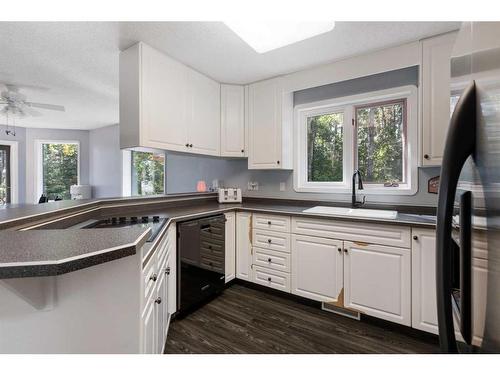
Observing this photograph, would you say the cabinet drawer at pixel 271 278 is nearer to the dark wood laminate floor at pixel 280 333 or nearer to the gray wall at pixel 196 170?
the dark wood laminate floor at pixel 280 333

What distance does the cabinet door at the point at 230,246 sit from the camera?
2410 millimetres

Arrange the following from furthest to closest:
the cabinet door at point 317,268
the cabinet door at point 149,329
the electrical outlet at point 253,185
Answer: the electrical outlet at point 253,185 < the cabinet door at point 317,268 < the cabinet door at point 149,329

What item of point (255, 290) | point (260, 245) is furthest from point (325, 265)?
point (255, 290)

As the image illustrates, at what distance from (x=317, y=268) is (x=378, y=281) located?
1.51 ft

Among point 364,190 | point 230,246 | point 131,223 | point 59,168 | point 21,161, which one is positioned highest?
point 21,161

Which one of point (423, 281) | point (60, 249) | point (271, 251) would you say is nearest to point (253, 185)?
point (271, 251)

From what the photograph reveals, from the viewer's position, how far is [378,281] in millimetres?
1794

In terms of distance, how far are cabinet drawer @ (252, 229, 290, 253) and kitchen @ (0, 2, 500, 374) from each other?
0.05 feet

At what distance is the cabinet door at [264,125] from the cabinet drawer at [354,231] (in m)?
0.80

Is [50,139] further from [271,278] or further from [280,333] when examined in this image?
[280,333]

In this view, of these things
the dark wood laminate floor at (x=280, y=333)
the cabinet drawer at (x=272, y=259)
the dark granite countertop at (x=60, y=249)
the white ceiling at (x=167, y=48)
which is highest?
the white ceiling at (x=167, y=48)

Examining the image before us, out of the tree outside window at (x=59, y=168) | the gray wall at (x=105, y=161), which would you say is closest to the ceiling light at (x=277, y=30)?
the gray wall at (x=105, y=161)

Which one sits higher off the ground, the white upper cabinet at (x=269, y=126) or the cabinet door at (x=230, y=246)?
the white upper cabinet at (x=269, y=126)

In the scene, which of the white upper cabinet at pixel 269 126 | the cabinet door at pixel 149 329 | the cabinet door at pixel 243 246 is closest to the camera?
the cabinet door at pixel 149 329
